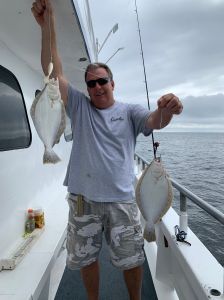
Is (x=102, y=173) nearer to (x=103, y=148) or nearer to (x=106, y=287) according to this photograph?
(x=103, y=148)

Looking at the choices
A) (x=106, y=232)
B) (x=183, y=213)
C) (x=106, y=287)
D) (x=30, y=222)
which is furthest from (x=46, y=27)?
(x=106, y=287)

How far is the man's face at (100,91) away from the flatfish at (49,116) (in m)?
0.73

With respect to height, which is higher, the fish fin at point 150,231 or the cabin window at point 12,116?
the cabin window at point 12,116

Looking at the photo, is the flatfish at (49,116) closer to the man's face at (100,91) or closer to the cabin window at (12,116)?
the man's face at (100,91)

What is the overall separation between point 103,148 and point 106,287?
164cm

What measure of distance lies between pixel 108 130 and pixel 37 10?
3.15 ft

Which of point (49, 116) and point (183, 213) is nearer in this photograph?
point (49, 116)

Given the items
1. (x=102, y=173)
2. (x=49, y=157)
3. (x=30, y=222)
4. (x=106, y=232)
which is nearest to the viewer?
(x=49, y=157)

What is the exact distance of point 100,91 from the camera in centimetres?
229

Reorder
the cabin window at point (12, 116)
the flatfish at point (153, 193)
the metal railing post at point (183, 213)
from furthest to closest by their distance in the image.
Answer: the cabin window at point (12, 116) → the metal railing post at point (183, 213) → the flatfish at point (153, 193)

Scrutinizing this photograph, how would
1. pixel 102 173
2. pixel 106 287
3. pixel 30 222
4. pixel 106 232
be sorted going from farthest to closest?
pixel 30 222 < pixel 106 287 < pixel 106 232 < pixel 102 173

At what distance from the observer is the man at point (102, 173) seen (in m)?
2.22

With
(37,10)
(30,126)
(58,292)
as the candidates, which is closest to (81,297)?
(58,292)

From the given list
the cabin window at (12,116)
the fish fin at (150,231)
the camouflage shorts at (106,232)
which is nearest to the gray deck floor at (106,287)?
the camouflage shorts at (106,232)
